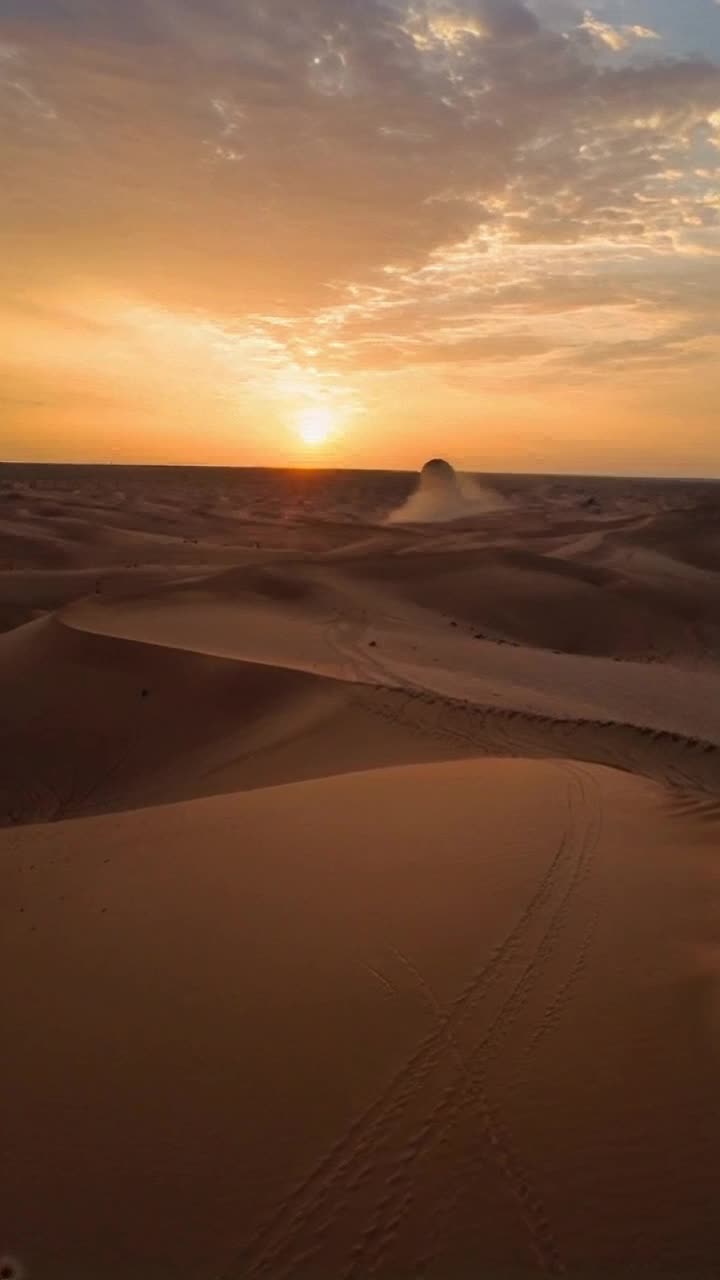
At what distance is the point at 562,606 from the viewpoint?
23.1m

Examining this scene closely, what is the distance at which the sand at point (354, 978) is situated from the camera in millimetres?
3404

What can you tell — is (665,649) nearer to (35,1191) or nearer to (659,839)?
(659,839)

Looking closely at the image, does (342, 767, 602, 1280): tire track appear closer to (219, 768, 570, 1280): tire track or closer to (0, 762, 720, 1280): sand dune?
(0, 762, 720, 1280): sand dune

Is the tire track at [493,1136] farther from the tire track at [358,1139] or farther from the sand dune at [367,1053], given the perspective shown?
the tire track at [358,1139]

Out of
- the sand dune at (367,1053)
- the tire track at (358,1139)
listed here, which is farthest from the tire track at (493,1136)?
the tire track at (358,1139)

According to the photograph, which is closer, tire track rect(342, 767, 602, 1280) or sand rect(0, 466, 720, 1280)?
tire track rect(342, 767, 602, 1280)

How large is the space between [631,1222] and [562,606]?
20.6 m

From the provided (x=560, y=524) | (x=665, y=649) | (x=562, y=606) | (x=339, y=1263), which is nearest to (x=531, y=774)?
(x=339, y=1263)

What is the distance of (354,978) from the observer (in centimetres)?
496

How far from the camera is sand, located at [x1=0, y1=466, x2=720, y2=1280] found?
3404 mm

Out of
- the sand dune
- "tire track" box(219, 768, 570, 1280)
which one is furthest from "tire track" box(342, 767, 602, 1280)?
"tire track" box(219, 768, 570, 1280)

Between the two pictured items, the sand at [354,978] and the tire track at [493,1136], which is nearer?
the tire track at [493,1136]

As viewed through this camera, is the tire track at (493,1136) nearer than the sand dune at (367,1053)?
Yes

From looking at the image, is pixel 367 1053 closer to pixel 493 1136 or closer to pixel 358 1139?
pixel 358 1139
